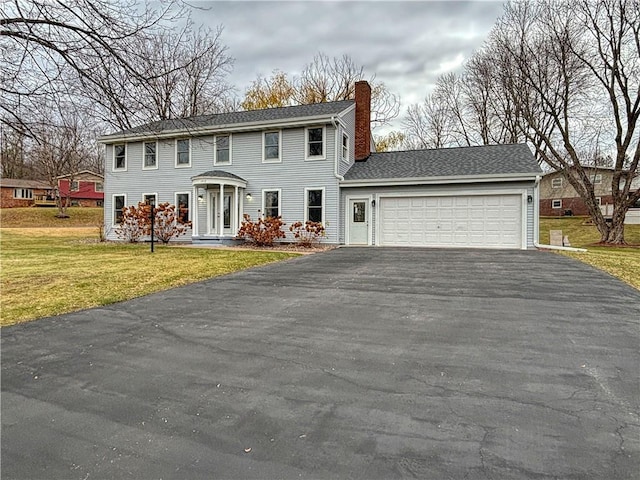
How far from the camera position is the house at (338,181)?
49.3 ft

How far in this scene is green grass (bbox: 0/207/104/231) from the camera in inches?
1310

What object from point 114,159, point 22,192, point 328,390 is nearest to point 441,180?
point 328,390

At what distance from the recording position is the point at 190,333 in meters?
4.82

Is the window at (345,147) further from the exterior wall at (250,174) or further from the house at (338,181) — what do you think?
the exterior wall at (250,174)

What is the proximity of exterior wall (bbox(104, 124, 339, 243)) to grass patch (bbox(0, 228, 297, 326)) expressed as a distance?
163 inches

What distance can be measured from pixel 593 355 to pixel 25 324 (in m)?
6.72

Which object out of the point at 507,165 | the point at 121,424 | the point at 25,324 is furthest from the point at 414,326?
the point at 507,165

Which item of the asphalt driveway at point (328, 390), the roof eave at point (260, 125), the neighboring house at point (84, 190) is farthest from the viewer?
the neighboring house at point (84, 190)

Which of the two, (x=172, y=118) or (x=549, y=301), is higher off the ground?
(x=172, y=118)

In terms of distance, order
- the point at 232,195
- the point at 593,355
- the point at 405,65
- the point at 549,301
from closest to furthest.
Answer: the point at 593,355, the point at 549,301, the point at 232,195, the point at 405,65

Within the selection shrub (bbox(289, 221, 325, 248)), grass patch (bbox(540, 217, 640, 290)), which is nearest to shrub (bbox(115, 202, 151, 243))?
shrub (bbox(289, 221, 325, 248))

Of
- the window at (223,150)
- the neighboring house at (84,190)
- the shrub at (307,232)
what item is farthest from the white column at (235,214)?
the neighboring house at (84,190)

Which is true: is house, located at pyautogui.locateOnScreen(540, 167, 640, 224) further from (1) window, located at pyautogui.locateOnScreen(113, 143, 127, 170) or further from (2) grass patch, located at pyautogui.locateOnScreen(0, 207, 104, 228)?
(2) grass patch, located at pyautogui.locateOnScreen(0, 207, 104, 228)

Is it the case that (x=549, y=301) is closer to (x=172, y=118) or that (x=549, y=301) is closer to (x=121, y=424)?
(x=121, y=424)
